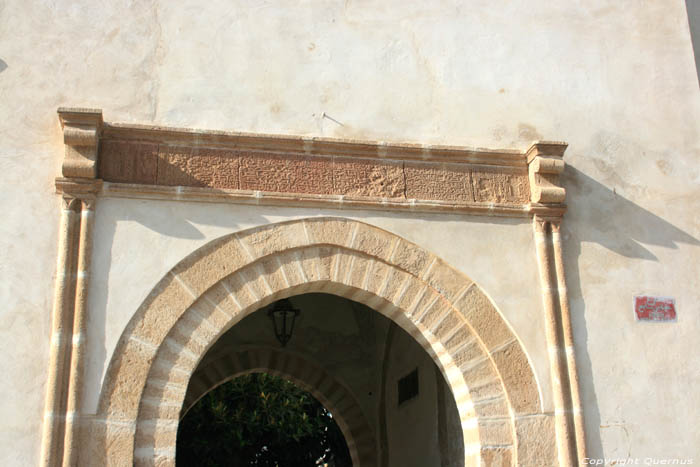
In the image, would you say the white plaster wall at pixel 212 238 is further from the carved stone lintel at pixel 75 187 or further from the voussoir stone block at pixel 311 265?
the voussoir stone block at pixel 311 265

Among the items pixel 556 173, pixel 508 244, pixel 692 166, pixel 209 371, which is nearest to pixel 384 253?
pixel 508 244

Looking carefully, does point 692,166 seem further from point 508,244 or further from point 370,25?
point 370,25

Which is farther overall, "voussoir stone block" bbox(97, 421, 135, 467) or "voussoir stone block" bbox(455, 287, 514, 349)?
"voussoir stone block" bbox(455, 287, 514, 349)

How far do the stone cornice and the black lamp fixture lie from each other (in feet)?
7.28

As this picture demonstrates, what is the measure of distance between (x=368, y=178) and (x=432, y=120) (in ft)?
1.80

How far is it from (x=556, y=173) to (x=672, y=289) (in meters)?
0.93

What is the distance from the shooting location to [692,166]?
5219 millimetres

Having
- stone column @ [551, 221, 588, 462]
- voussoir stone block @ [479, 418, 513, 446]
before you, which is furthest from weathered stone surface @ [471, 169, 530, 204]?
voussoir stone block @ [479, 418, 513, 446]

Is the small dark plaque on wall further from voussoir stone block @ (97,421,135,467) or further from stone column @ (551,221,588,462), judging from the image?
voussoir stone block @ (97,421,135,467)

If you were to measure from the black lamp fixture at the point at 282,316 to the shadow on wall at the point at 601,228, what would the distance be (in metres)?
2.53

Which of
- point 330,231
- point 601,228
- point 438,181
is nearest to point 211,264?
point 330,231

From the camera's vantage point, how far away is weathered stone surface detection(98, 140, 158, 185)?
4.42 metres

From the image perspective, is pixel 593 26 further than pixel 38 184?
Yes

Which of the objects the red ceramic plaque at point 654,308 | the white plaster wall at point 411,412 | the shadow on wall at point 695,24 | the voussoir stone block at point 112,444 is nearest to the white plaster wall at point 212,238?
the voussoir stone block at point 112,444
